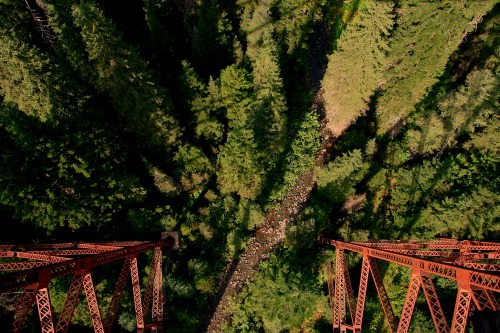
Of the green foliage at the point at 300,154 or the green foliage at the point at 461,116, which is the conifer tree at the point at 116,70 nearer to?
the green foliage at the point at 300,154

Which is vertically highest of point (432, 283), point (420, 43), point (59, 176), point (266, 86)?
point (420, 43)

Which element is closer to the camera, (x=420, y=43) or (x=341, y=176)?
(x=420, y=43)

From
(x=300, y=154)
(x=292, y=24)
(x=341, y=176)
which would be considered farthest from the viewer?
(x=300, y=154)

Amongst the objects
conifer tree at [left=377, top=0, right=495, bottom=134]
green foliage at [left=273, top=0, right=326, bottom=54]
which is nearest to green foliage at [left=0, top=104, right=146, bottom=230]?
green foliage at [left=273, top=0, right=326, bottom=54]

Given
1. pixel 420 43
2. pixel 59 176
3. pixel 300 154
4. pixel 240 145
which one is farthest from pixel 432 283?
pixel 59 176

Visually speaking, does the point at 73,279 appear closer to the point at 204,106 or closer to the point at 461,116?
the point at 204,106

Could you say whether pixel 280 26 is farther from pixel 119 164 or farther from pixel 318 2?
pixel 119 164
